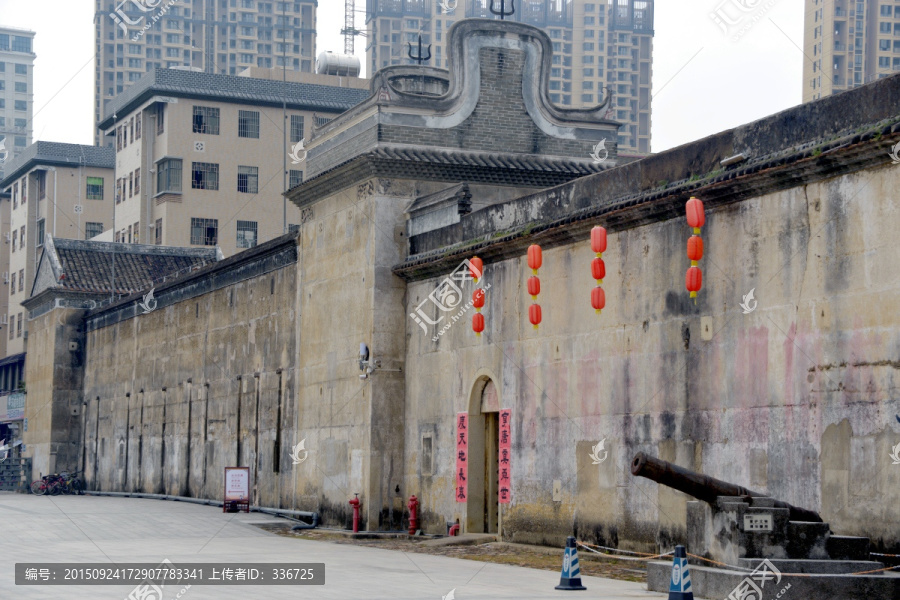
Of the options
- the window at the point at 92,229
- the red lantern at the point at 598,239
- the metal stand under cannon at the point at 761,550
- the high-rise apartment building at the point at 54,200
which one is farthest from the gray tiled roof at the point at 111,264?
the metal stand under cannon at the point at 761,550

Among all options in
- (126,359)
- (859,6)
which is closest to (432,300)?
(126,359)

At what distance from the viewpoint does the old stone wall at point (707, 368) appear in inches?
574

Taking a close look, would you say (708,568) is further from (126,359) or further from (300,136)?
(300,136)

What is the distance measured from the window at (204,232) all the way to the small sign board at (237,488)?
32046mm

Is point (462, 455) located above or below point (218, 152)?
below

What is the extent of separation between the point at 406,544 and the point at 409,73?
9513mm

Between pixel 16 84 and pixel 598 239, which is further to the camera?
pixel 16 84

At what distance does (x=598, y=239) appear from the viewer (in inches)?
741

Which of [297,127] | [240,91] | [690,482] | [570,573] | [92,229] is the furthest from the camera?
[92,229]

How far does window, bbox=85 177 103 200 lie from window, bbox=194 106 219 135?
13.9 m

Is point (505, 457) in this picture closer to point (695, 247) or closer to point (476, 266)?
point (476, 266)

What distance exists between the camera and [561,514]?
20.2m

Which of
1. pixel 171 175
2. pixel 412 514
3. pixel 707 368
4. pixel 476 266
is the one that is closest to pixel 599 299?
pixel 707 368

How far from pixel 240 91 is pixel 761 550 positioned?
5049 centimetres
